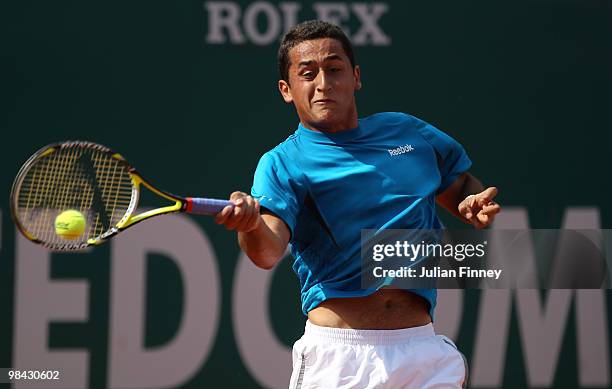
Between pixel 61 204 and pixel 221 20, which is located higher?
pixel 221 20

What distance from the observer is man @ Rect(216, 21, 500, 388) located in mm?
3559

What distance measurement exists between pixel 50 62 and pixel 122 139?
55 cm

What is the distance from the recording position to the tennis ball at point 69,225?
3.46m

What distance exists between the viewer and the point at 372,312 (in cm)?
362

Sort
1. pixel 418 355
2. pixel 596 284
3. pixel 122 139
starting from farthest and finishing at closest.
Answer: pixel 122 139
pixel 596 284
pixel 418 355

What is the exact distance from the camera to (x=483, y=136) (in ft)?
19.7

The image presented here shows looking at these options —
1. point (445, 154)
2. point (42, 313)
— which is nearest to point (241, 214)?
point (445, 154)

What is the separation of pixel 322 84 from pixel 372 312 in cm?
76

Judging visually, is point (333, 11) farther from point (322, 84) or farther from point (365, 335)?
point (365, 335)

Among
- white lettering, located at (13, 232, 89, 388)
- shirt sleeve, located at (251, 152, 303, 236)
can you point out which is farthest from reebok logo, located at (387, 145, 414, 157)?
white lettering, located at (13, 232, 89, 388)

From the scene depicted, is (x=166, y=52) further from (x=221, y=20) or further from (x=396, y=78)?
(x=396, y=78)

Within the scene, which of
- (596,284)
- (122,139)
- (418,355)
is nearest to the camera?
(418,355)

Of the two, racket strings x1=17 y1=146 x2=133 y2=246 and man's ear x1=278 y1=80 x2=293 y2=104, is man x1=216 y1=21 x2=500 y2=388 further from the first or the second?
racket strings x1=17 y1=146 x2=133 y2=246

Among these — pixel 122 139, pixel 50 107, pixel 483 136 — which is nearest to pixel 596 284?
pixel 483 136
